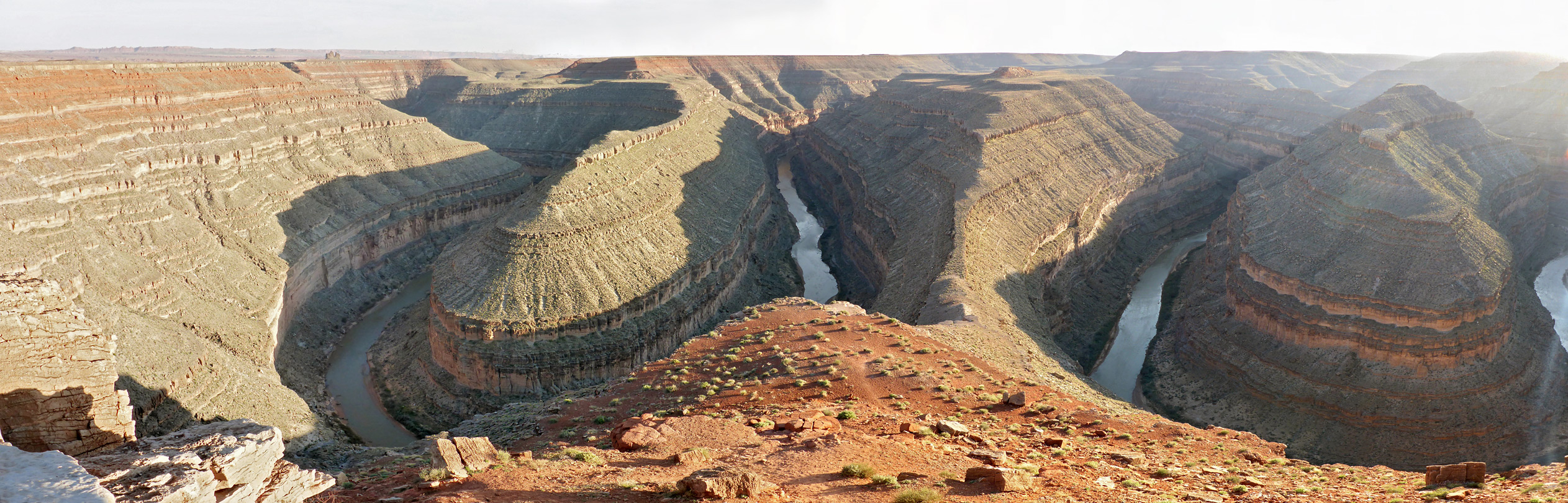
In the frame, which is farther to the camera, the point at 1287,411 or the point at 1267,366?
the point at 1267,366

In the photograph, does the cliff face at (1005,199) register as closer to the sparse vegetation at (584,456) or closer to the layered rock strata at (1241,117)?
the layered rock strata at (1241,117)

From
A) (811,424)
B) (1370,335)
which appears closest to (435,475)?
(811,424)

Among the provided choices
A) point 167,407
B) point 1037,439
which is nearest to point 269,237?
point 167,407

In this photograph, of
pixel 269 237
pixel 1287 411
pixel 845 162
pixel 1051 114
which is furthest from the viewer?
pixel 845 162

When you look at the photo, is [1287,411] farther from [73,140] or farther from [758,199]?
[73,140]

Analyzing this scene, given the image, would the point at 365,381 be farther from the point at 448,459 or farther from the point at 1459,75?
the point at 1459,75

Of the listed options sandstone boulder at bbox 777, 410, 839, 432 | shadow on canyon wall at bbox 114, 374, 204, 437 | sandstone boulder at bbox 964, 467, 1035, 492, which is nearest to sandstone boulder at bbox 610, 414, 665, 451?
sandstone boulder at bbox 777, 410, 839, 432

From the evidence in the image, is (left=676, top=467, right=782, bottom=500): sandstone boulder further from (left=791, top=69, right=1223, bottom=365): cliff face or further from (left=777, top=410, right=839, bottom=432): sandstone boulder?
(left=791, top=69, right=1223, bottom=365): cliff face
